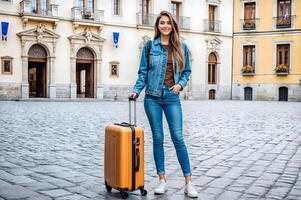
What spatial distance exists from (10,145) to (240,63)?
1201 inches

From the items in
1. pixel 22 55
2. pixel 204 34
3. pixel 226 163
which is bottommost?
pixel 226 163

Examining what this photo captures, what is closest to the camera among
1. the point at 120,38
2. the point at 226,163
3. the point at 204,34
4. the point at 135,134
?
the point at 135,134

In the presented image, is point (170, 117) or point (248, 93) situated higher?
point (170, 117)

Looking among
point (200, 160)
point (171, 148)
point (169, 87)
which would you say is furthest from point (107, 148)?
point (171, 148)

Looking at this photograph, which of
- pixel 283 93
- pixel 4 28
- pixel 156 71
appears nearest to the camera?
pixel 156 71

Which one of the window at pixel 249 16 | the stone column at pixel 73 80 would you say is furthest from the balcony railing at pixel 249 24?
the stone column at pixel 73 80

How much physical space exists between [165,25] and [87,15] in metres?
25.1

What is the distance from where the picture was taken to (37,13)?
26.5 m

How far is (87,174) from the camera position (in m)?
5.15

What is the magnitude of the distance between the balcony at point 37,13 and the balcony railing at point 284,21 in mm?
18138

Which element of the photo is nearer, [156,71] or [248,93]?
[156,71]

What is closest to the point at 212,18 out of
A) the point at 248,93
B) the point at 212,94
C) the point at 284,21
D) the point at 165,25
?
the point at 284,21

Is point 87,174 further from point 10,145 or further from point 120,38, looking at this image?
point 120,38

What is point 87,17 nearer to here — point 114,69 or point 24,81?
point 114,69
